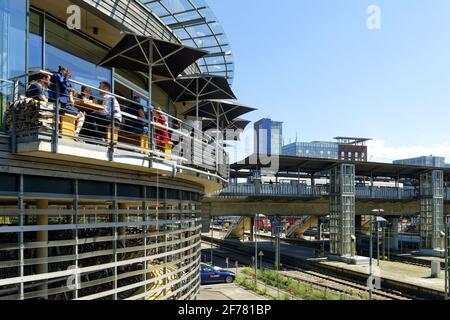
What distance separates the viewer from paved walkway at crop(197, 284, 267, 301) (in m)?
26.9

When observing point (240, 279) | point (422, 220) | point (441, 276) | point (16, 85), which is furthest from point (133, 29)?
point (422, 220)

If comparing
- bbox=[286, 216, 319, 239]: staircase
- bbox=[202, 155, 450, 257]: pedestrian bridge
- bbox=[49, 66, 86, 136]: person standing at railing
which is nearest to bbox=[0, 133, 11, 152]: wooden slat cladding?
bbox=[49, 66, 86, 136]: person standing at railing

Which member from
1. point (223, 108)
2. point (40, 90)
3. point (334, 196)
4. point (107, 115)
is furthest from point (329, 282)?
point (40, 90)

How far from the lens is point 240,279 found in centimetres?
3372

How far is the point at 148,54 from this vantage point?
10250mm

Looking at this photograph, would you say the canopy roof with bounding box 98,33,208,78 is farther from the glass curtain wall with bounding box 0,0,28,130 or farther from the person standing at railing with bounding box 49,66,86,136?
the person standing at railing with bounding box 49,66,86,136

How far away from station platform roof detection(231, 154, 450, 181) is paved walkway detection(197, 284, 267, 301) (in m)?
14.3

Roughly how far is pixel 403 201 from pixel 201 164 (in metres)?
46.4

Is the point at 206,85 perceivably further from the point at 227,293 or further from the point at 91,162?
the point at 227,293

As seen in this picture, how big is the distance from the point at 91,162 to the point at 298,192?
126ft

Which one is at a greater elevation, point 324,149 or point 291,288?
point 324,149

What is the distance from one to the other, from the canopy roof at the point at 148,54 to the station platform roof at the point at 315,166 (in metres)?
31.7

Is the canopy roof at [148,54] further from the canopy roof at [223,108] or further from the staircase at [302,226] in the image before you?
the staircase at [302,226]
